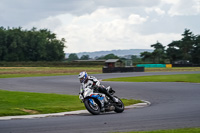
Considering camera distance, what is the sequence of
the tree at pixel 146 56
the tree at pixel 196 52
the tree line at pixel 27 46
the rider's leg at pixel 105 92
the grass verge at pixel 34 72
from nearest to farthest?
the rider's leg at pixel 105 92 → the grass verge at pixel 34 72 → the tree at pixel 196 52 → the tree line at pixel 27 46 → the tree at pixel 146 56

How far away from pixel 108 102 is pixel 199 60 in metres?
107

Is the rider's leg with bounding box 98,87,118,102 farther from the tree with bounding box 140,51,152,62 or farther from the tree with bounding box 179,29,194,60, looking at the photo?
the tree with bounding box 140,51,152,62

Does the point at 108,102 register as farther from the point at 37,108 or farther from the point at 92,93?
the point at 37,108

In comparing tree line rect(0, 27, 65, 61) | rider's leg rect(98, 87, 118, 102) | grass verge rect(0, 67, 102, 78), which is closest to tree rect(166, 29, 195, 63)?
tree line rect(0, 27, 65, 61)

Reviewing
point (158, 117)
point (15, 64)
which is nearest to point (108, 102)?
point (158, 117)

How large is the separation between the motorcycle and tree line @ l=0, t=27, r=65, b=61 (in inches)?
4257

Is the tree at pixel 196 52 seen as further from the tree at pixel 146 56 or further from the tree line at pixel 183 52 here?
the tree at pixel 146 56

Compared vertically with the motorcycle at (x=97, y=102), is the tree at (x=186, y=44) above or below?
above

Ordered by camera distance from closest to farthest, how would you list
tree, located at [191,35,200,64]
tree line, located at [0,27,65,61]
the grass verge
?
the grass verge
tree, located at [191,35,200,64]
tree line, located at [0,27,65,61]

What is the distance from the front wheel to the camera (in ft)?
41.3

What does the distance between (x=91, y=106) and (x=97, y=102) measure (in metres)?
0.36

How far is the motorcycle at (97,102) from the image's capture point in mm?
12633

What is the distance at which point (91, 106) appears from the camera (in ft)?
41.7

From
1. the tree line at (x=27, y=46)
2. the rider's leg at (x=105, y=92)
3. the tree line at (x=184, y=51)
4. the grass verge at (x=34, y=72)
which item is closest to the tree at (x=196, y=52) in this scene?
the tree line at (x=184, y=51)
